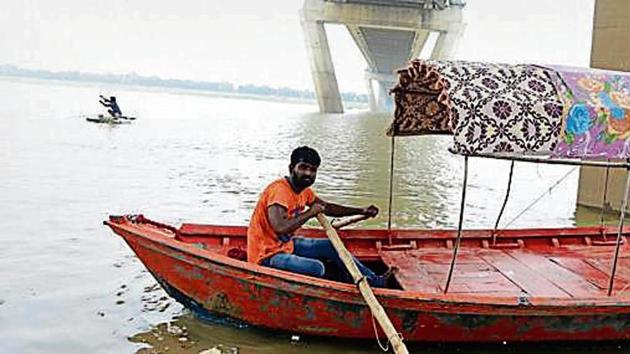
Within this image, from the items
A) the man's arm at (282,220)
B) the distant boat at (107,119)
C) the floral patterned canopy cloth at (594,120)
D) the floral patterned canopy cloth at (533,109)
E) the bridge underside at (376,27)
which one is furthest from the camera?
the bridge underside at (376,27)

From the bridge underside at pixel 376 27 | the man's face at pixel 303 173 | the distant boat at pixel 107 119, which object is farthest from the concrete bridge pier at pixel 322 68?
the man's face at pixel 303 173

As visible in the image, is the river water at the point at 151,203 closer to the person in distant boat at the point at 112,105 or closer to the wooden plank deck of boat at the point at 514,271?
the wooden plank deck of boat at the point at 514,271

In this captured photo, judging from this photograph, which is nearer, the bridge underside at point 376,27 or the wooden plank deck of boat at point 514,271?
the wooden plank deck of boat at point 514,271

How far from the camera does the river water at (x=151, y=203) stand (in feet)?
18.5

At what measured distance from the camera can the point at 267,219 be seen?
5.45 meters

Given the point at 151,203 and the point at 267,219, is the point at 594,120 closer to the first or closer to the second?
the point at 267,219

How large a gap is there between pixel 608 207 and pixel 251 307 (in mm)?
8172

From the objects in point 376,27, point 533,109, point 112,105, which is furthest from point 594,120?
point 376,27

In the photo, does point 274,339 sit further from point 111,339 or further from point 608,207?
point 608,207

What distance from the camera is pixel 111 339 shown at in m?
5.58

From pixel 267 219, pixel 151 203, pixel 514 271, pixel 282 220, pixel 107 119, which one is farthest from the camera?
pixel 107 119

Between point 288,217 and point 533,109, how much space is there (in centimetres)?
188

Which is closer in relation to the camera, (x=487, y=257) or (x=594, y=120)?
(x=594, y=120)

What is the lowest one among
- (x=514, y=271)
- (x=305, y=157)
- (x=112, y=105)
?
(x=514, y=271)
